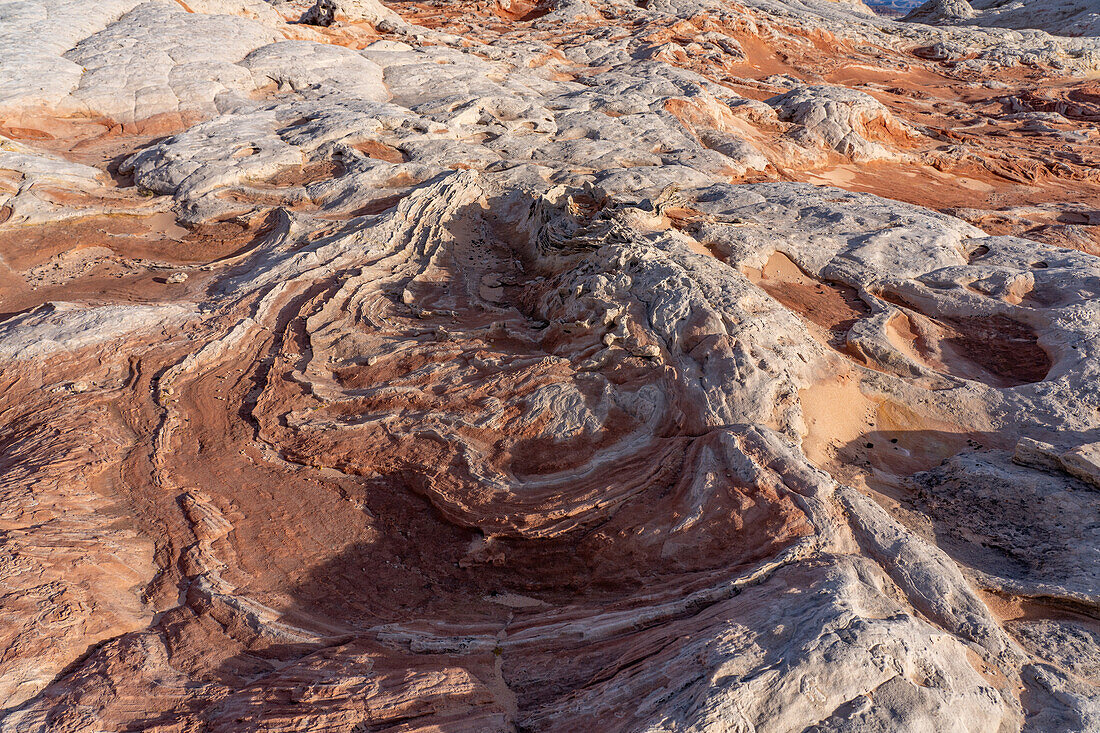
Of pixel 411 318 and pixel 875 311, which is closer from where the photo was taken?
pixel 875 311

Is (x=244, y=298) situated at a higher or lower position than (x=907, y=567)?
lower

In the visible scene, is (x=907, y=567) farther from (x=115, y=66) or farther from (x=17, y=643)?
(x=115, y=66)

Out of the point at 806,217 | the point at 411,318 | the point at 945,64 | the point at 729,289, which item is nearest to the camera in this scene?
the point at 729,289

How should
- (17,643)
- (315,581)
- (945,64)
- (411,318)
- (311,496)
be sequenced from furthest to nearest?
(945,64) → (411,318) → (311,496) → (315,581) → (17,643)

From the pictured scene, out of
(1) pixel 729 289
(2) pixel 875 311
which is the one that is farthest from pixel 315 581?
(2) pixel 875 311

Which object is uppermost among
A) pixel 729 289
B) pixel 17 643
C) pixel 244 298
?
pixel 729 289

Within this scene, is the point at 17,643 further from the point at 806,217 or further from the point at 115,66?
the point at 115,66
